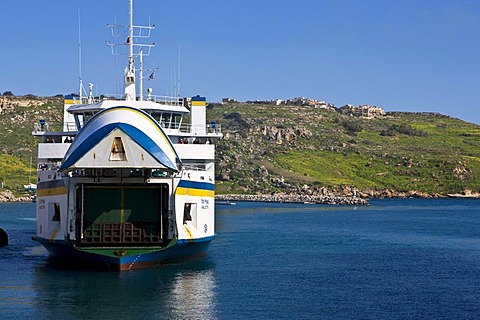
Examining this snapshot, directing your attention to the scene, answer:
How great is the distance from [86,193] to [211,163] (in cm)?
876

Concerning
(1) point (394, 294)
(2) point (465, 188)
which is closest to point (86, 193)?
(1) point (394, 294)

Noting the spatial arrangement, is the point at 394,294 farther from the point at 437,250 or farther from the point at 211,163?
the point at 437,250

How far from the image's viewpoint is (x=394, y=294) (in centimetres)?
3631

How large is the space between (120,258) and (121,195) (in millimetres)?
3149

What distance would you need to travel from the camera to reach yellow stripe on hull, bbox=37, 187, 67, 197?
3919 centimetres

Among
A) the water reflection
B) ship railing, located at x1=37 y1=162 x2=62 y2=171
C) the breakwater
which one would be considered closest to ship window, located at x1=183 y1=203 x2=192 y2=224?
the water reflection

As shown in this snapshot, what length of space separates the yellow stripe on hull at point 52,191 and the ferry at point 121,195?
46mm

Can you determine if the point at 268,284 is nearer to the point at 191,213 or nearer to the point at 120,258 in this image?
the point at 191,213

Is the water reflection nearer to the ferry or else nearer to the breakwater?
the ferry

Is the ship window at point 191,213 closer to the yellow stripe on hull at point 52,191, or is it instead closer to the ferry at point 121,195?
the ferry at point 121,195

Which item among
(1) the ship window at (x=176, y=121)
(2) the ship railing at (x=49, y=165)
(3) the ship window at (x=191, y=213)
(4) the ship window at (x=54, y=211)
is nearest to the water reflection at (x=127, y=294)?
(3) the ship window at (x=191, y=213)

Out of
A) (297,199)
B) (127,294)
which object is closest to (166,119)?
(127,294)

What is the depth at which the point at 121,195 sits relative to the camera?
39.2 meters

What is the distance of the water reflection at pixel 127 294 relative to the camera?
31438mm
